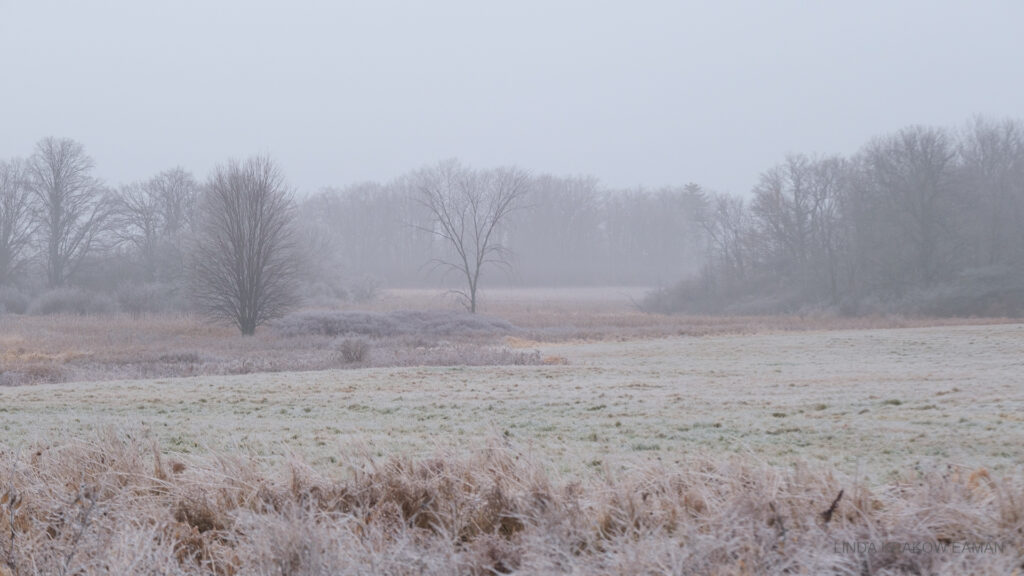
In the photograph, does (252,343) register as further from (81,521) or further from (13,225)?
(13,225)

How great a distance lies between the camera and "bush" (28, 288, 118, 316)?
4972 cm

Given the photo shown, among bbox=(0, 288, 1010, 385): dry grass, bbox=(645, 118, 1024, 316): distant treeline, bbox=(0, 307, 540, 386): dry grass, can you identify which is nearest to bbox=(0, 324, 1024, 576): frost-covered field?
bbox=(0, 307, 540, 386): dry grass

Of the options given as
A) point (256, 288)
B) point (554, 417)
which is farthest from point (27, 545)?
point (256, 288)

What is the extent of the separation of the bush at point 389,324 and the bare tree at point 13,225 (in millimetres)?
37377

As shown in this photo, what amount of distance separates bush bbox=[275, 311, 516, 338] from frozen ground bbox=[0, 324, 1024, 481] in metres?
14.8

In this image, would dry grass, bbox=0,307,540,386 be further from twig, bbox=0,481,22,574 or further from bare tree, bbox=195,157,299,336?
twig, bbox=0,481,22,574

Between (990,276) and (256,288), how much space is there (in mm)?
40219

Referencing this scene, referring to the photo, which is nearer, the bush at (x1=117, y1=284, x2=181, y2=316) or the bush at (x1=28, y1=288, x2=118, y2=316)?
the bush at (x1=28, y1=288, x2=118, y2=316)

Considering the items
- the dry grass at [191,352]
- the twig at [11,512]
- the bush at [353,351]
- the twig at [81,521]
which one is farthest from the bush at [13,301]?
the twig at [81,521]

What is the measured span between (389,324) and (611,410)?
2414 cm

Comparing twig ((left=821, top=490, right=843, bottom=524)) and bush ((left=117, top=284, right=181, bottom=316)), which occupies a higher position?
bush ((left=117, top=284, right=181, bottom=316))

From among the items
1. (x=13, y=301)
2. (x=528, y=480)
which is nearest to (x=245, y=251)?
(x=13, y=301)

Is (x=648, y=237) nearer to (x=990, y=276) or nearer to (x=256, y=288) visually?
(x=990, y=276)

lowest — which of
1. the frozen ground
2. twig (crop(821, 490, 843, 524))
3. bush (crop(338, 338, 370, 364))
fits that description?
the frozen ground
